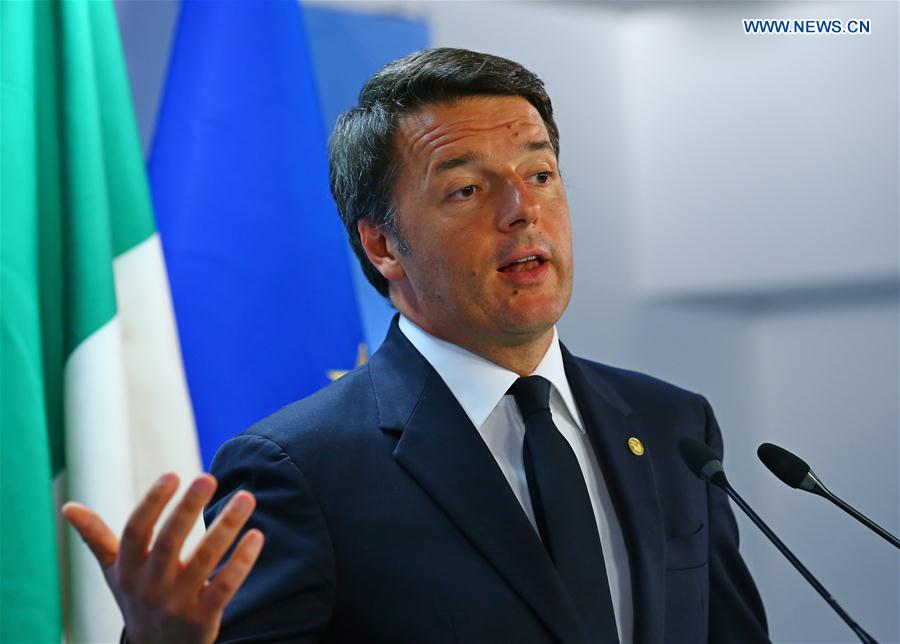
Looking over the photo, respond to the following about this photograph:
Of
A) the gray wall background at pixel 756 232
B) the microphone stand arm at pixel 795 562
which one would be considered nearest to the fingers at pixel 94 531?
the microphone stand arm at pixel 795 562

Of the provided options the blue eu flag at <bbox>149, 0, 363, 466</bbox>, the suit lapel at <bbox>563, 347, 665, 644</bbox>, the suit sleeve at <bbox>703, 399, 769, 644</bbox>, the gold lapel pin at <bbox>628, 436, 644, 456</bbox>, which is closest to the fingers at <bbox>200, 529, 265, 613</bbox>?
the suit lapel at <bbox>563, 347, 665, 644</bbox>

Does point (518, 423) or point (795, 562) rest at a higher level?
point (518, 423)

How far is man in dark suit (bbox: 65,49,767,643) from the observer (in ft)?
4.55

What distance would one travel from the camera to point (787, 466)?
130 centimetres

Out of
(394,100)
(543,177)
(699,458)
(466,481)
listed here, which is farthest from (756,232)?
(466,481)

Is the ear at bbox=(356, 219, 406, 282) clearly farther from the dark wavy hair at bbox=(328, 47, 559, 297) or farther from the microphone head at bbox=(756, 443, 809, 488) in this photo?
the microphone head at bbox=(756, 443, 809, 488)

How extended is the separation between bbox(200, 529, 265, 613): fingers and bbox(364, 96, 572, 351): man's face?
646mm

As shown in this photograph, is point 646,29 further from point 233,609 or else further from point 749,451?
point 233,609

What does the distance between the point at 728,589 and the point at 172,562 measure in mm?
972

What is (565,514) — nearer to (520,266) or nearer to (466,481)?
(466,481)

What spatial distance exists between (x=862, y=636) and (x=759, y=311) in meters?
1.98

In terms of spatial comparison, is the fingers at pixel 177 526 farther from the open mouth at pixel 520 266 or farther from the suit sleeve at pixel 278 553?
the open mouth at pixel 520 266

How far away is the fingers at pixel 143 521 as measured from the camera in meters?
1.01

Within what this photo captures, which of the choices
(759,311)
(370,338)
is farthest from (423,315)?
(759,311)
